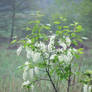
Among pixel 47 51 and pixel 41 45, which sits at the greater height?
pixel 41 45

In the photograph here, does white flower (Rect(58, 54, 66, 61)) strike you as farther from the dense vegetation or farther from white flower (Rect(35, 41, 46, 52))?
white flower (Rect(35, 41, 46, 52))

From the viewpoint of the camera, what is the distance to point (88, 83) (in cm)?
137

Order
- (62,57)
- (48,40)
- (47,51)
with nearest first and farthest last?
(62,57) → (47,51) → (48,40)

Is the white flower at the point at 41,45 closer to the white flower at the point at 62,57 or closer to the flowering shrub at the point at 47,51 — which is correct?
the flowering shrub at the point at 47,51

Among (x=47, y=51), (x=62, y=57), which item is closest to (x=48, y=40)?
(x=47, y=51)

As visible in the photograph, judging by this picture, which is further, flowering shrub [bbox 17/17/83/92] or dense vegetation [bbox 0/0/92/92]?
dense vegetation [bbox 0/0/92/92]

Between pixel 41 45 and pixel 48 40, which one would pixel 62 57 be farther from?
pixel 48 40

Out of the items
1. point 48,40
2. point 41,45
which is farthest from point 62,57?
point 48,40

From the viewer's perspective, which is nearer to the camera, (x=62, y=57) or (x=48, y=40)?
(x=62, y=57)

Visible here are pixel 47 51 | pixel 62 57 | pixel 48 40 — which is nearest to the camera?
pixel 62 57

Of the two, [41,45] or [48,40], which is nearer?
[41,45]

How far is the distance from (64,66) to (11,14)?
10.2 m

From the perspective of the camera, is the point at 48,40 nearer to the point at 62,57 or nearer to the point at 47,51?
the point at 47,51

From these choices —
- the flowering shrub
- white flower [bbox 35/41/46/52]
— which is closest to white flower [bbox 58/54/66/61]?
the flowering shrub
